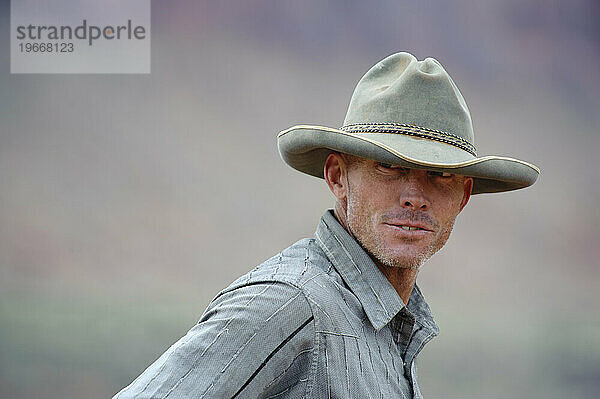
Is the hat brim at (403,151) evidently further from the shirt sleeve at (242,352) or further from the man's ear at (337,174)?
the shirt sleeve at (242,352)

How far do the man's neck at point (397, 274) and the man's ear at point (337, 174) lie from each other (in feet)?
0.09

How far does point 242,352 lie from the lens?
3.31ft

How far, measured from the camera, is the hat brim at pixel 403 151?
4.05ft

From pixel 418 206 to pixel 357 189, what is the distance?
113mm

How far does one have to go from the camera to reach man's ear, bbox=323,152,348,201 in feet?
4.52

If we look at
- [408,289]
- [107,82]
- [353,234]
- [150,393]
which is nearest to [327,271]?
[353,234]

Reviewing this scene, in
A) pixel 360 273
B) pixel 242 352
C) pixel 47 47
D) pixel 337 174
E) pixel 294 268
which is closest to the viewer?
pixel 242 352

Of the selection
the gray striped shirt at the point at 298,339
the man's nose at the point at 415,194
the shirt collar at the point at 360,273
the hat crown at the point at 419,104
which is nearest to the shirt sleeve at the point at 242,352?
the gray striped shirt at the point at 298,339

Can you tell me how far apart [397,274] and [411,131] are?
249mm

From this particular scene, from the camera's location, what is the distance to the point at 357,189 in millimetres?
1331

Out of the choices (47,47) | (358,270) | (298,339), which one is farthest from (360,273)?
(47,47)

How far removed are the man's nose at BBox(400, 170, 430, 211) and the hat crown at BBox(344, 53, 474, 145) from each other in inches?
3.7

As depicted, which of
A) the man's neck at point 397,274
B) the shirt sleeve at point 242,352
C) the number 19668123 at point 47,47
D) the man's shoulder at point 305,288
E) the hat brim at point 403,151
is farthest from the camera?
the number 19668123 at point 47,47

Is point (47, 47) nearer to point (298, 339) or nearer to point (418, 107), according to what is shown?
point (418, 107)
